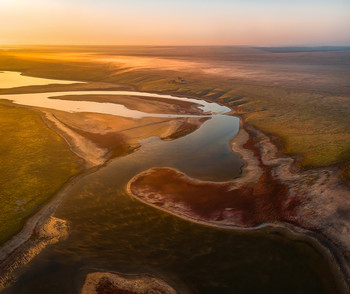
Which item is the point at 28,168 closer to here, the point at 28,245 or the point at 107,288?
the point at 28,245

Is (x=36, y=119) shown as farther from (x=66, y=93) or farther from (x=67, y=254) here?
(x=67, y=254)

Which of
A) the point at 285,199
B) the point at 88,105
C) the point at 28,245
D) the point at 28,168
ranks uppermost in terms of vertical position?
the point at 88,105

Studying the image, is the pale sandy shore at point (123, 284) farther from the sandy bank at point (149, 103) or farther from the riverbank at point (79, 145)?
the sandy bank at point (149, 103)

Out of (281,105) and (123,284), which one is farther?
(281,105)

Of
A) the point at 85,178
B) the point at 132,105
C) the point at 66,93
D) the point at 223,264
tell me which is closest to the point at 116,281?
the point at 223,264

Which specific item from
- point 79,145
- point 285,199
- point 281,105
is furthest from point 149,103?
point 285,199
